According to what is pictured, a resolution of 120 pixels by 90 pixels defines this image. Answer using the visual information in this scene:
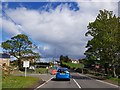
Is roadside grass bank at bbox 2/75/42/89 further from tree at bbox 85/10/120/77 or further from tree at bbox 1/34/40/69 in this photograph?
tree at bbox 1/34/40/69

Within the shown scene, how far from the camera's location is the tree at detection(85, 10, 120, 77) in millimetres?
47050

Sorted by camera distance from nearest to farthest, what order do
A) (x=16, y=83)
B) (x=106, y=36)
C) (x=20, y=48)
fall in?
(x=16, y=83) < (x=106, y=36) < (x=20, y=48)

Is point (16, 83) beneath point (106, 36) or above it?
beneath

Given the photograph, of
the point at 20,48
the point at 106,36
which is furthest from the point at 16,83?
the point at 20,48

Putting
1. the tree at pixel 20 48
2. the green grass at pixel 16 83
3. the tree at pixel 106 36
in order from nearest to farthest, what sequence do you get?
the green grass at pixel 16 83 < the tree at pixel 106 36 < the tree at pixel 20 48

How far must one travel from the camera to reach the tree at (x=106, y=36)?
47.0 meters

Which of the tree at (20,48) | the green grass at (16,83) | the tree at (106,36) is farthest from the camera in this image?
the tree at (20,48)

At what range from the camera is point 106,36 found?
1847 inches

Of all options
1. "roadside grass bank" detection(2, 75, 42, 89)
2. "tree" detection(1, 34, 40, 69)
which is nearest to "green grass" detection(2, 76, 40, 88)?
"roadside grass bank" detection(2, 75, 42, 89)

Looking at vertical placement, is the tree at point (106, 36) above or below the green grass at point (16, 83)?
above

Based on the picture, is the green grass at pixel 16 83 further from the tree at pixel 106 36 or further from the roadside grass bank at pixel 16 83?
the tree at pixel 106 36

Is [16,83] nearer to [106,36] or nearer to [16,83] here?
[16,83]

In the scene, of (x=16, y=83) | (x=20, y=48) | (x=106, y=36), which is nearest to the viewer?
(x=16, y=83)

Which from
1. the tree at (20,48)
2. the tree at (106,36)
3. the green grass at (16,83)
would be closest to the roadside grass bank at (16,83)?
A: the green grass at (16,83)
